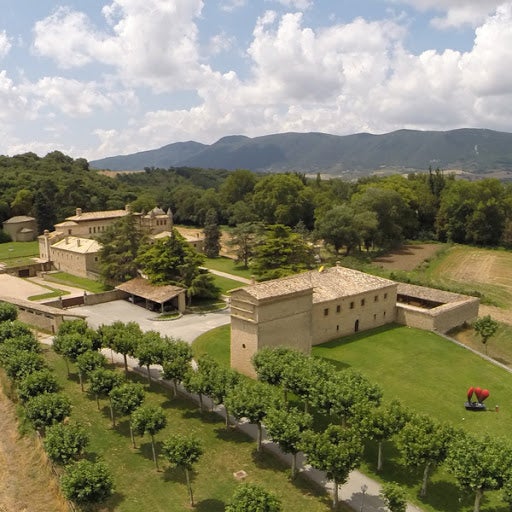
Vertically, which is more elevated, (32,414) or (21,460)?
(32,414)

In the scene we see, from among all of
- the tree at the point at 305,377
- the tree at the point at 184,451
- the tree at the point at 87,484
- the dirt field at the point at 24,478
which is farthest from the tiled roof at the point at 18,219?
the tree at the point at 184,451

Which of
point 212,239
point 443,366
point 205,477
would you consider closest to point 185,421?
point 205,477

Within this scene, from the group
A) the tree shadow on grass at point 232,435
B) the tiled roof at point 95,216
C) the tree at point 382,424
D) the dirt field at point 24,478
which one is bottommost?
the dirt field at point 24,478

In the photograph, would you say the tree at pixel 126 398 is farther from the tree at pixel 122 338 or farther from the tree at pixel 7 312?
the tree at pixel 7 312

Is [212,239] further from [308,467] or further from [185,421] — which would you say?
[308,467]

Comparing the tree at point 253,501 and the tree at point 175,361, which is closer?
the tree at point 253,501

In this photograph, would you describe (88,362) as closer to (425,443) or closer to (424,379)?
(425,443)

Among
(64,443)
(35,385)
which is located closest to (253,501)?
(64,443)

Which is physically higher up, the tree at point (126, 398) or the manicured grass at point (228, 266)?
the tree at point (126, 398)
